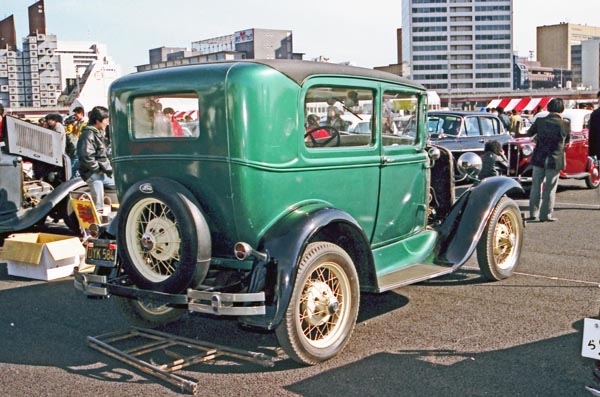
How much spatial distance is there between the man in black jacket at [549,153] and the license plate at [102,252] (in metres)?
6.79

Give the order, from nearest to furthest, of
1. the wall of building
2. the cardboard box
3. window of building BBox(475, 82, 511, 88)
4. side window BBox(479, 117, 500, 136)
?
the cardboard box
side window BBox(479, 117, 500, 136)
window of building BBox(475, 82, 511, 88)
the wall of building

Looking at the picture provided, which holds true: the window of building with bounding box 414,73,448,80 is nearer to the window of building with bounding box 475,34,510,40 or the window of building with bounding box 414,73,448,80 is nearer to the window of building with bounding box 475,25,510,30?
the window of building with bounding box 475,34,510,40

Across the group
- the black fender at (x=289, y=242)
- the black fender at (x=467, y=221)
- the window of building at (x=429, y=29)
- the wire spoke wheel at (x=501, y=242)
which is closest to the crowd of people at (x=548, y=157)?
the wire spoke wheel at (x=501, y=242)

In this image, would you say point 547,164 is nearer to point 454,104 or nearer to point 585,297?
point 585,297

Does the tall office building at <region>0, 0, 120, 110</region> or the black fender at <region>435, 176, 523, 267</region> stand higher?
the tall office building at <region>0, 0, 120, 110</region>

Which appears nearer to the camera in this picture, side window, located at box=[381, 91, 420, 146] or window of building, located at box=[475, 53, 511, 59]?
side window, located at box=[381, 91, 420, 146]

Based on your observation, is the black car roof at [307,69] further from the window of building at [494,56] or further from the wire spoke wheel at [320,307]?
the window of building at [494,56]

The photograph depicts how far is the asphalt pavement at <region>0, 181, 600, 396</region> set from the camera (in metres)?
3.84

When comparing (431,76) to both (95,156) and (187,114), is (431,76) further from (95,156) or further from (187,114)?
(187,114)

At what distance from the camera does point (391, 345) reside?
4.53 metres

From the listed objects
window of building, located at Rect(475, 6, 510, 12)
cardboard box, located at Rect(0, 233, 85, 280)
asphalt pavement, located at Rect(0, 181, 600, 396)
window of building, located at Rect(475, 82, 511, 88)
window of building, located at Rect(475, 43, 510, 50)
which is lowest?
asphalt pavement, located at Rect(0, 181, 600, 396)

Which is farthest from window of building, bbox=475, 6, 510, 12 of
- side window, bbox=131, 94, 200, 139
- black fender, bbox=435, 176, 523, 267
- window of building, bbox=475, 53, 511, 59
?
side window, bbox=131, 94, 200, 139

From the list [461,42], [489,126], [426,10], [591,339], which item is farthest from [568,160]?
[461,42]

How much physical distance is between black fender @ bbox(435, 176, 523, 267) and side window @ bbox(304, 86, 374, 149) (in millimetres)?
1324
